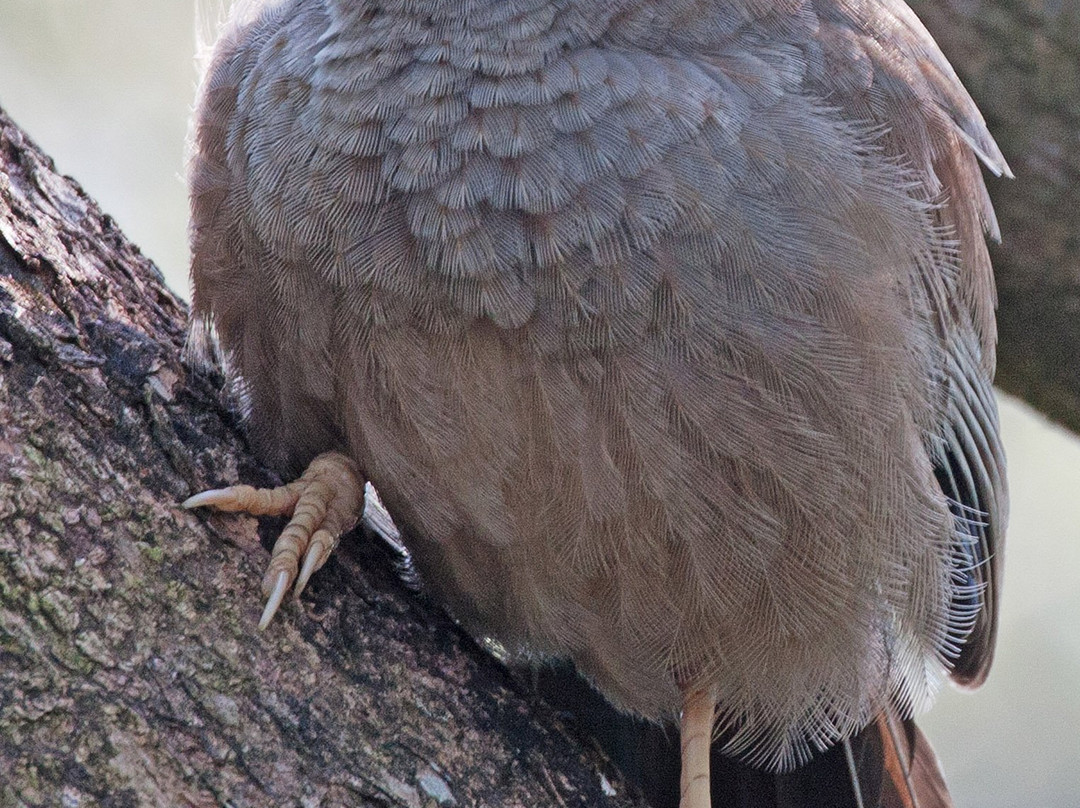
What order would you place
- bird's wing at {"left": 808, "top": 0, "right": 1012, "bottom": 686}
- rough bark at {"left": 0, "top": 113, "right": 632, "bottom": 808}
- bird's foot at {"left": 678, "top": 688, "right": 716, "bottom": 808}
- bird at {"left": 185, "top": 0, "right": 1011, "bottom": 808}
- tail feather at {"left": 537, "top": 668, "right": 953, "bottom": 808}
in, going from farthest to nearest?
tail feather at {"left": 537, "top": 668, "right": 953, "bottom": 808} < bird's foot at {"left": 678, "top": 688, "right": 716, "bottom": 808} < bird's wing at {"left": 808, "top": 0, "right": 1012, "bottom": 686} < bird at {"left": 185, "top": 0, "right": 1011, "bottom": 808} < rough bark at {"left": 0, "top": 113, "right": 632, "bottom": 808}

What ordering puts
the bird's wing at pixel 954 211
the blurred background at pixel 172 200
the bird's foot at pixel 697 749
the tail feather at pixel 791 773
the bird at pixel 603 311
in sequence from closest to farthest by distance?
the bird at pixel 603 311, the bird's wing at pixel 954 211, the bird's foot at pixel 697 749, the tail feather at pixel 791 773, the blurred background at pixel 172 200

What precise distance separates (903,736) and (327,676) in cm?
175

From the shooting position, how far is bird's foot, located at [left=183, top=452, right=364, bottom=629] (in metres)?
2.30

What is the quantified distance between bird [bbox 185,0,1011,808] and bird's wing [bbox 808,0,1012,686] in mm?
14

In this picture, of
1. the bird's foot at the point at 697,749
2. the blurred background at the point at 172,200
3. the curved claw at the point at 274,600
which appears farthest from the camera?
the blurred background at the point at 172,200

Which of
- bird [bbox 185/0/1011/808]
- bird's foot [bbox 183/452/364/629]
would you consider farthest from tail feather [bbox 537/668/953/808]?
bird's foot [bbox 183/452/364/629]

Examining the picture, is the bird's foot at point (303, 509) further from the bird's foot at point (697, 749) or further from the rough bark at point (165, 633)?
the bird's foot at point (697, 749)

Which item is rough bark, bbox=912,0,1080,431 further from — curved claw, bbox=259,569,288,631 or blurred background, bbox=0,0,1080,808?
blurred background, bbox=0,0,1080,808

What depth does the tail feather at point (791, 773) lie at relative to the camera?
10.6ft

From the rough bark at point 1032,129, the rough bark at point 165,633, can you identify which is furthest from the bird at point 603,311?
the rough bark at point 1032,129

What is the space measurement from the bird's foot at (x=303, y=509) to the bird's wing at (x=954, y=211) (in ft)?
4.28

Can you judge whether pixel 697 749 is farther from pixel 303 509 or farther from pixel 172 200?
pixel 172 200

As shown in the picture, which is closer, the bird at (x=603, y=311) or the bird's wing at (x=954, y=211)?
the bird at (x=603, y=311)

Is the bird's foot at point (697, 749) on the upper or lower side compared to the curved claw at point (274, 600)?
lower
